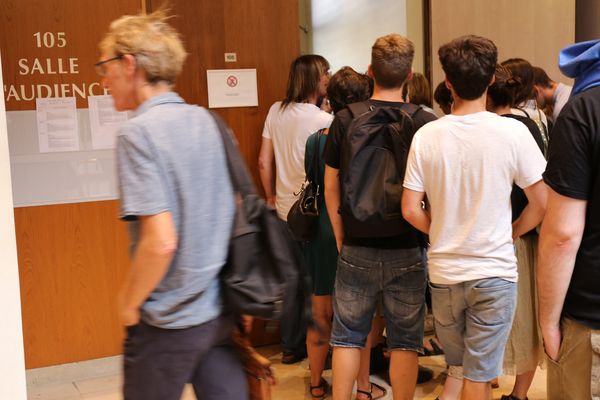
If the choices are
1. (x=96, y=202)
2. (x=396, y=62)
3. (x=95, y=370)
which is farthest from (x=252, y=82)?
(x=95, y=370)

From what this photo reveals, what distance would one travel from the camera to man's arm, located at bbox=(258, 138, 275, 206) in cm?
404

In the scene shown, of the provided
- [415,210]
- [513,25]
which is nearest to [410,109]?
[415,210]

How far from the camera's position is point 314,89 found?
3809mm

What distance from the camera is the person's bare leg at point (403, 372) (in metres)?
2.92

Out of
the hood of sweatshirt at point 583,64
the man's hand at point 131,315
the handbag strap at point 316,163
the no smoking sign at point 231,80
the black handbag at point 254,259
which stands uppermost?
the no smoking sign at point 231,80

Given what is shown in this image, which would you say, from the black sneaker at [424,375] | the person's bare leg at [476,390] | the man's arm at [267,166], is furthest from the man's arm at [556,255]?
the man's arm at [267,166]

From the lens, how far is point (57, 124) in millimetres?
3832

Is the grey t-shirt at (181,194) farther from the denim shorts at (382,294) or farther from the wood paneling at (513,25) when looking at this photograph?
the wood paneling at (513,25)

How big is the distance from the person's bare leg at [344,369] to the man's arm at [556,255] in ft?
3.94

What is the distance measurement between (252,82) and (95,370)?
6.20ft

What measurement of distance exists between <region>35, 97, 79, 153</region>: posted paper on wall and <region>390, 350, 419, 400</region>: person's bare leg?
212 cm

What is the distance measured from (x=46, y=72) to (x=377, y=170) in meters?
2.06

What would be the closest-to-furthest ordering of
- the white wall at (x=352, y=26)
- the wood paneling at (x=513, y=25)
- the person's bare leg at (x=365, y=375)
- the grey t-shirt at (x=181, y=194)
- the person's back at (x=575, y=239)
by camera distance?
the person's back at (x=575, y=239) → the grey t-shirt at (x=181, y=194) → the person's bare leg at (x=365, y=375) → the wood paneling at (x=513, y=25) → the white wall at (x=352, y=26)

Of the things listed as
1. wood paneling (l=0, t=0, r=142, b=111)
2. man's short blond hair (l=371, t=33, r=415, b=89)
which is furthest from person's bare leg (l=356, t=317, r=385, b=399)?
wood paneling (l=0, t=0, r=142, b=111)
